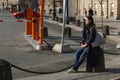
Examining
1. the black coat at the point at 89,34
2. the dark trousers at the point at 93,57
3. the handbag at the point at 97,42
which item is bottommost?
the dark trousers at the point at 93,57

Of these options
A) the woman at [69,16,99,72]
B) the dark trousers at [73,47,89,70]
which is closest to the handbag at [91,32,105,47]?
the woman at [69,16,99,72]

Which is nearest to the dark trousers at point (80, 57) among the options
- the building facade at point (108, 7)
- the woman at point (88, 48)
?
the woman at point (88, 48)

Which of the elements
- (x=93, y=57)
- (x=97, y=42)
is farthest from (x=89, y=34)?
(x=93, y=57)

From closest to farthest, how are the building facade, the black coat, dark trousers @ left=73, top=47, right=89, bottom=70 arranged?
1. the black coat
2. dark trousers @ left=73, top=47, right=89, bottom=70
3. the building facade

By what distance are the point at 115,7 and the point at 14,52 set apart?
40276mm

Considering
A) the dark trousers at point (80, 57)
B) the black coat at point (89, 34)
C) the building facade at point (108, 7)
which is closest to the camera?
the black coat at point (89, 34)

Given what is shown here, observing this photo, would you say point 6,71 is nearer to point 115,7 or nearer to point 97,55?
point 97,55

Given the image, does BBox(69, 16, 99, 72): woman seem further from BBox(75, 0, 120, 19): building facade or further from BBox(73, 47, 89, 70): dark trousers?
BBox(75, 0, 120, 19): building facade

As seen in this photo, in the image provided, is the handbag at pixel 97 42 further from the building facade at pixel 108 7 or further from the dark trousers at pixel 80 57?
the building facade at pixel 108 7

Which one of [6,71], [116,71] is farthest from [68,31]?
[6,71]

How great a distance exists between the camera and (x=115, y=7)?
55438 millimetres

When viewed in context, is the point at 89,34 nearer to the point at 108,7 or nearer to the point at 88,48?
the point at 88,48

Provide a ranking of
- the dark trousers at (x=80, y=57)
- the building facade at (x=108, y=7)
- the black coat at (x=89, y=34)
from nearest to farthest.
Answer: the black coat at (x=89, y=34) → the dark trousers at (x=80, y=57) → the building facade at (x=108, y=7)

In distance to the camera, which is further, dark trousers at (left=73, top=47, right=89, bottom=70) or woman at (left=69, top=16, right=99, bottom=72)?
dark trousers at (left=73, top=47, right=89, bottom=70)
